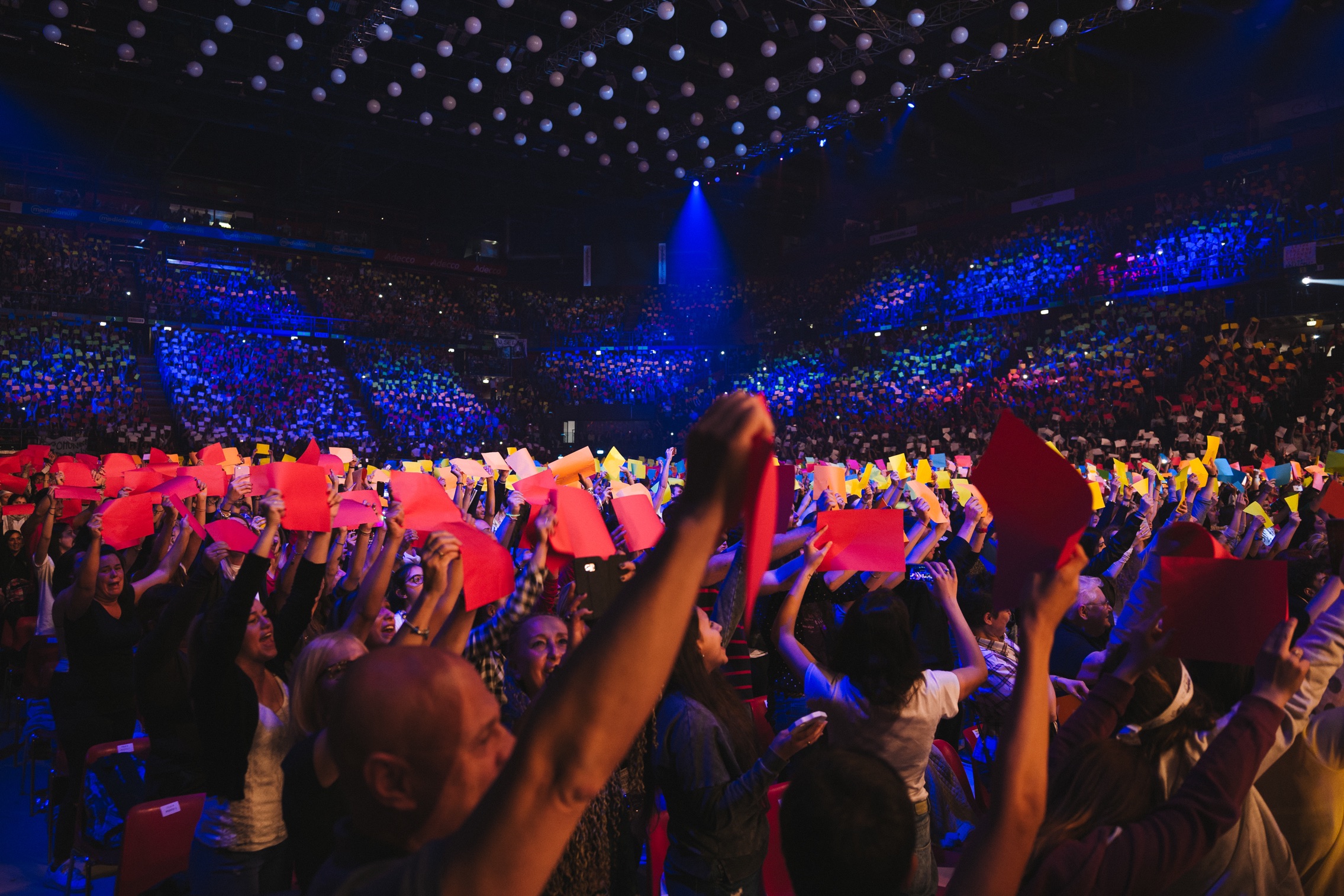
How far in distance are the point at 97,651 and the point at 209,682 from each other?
2.14m

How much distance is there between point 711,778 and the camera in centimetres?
213

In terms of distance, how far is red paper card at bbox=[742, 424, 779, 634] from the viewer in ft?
2.60

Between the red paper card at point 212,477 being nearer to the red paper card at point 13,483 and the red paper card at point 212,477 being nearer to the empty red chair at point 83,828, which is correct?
the empty red chair at point 83,828

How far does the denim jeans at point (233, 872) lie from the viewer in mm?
2324

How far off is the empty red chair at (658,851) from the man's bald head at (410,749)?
205 centimetres

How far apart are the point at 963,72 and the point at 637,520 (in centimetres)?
1633

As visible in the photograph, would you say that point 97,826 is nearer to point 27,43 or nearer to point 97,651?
point 97,651

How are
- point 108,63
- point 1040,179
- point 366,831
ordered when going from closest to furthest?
point 366,831 → point 108,63 → point 1040,179

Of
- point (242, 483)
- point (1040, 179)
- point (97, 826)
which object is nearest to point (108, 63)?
point (242, 483)

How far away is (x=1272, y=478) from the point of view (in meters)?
7.23

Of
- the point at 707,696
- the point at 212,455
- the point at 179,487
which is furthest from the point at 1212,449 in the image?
the point at 212,455

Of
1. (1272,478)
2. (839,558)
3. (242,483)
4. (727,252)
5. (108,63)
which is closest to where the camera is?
(839,558)

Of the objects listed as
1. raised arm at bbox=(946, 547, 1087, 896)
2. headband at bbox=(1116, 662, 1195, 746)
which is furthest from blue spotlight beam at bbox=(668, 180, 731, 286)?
raised arm at bbox=(946, 547, 1087, 896)

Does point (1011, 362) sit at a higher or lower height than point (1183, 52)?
lower
